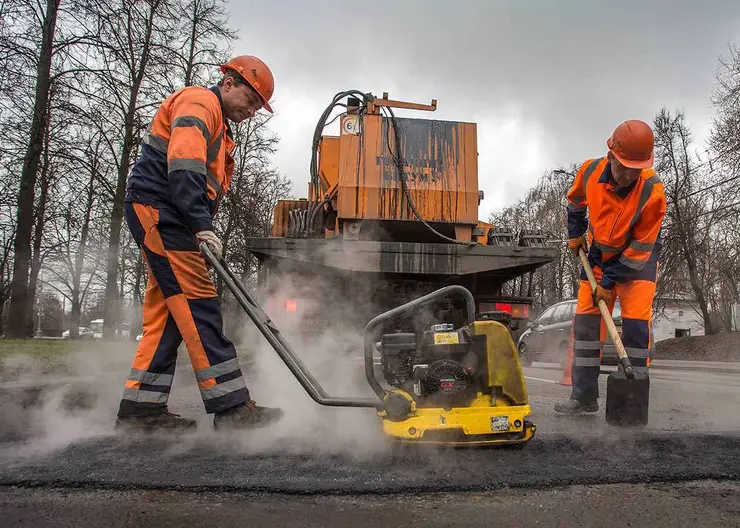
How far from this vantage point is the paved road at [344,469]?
1.72 m

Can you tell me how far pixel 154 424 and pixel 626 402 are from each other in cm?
249

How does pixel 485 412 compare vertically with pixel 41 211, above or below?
below

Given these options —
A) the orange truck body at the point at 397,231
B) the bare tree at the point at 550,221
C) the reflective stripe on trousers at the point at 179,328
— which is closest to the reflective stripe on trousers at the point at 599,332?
the orange truck body at the point at 397,231

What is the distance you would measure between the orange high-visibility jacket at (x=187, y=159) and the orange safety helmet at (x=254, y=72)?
0.19 meters

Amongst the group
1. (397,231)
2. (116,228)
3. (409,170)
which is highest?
(116,228)

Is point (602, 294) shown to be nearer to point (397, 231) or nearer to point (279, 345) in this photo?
point (279, 345)

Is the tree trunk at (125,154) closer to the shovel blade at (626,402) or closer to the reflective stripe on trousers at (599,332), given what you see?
the reflective stripe on trousers at (599,332)

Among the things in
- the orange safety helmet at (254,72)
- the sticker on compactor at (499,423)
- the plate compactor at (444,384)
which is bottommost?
the sticker on compactor at (499,423)

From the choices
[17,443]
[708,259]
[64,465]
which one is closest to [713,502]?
[64,465]

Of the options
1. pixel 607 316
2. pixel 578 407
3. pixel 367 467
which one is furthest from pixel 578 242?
pixel 367 467

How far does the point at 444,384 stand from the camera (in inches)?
97.1

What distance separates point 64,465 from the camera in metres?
2.06

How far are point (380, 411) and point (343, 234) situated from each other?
359 cm

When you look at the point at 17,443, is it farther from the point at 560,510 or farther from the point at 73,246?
the point at 73,246
